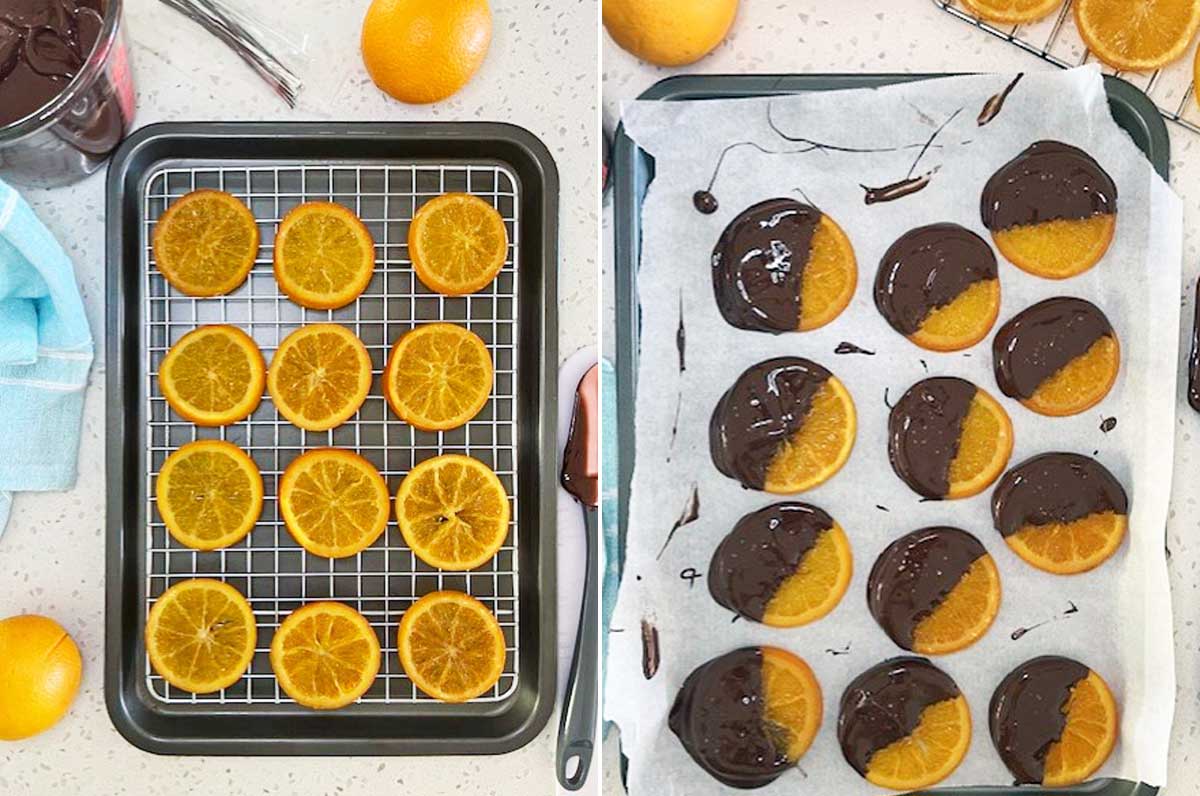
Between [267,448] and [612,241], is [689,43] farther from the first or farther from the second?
[267,448]

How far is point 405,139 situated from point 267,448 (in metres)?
0.28

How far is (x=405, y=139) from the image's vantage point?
91 centimetres

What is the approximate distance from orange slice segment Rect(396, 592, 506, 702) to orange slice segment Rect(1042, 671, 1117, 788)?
49 cm

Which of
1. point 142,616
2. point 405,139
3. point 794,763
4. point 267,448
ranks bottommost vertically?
point 794,763

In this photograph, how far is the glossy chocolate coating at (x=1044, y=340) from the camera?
0.96m

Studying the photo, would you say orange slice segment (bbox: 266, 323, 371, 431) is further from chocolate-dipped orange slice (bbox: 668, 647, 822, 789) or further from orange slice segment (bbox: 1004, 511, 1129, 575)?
orange slice segment (bbox: 1004, 511, 1129, 575)

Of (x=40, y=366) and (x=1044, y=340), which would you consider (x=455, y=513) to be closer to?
(x=40, y=366)

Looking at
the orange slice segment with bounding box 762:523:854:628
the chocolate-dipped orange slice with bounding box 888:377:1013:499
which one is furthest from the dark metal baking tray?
the chocolate-dipped orange slice with bounding box 888:377:1013:499

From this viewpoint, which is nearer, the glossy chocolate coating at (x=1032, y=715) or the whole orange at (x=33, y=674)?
the whole orange at (x=33, y=674)

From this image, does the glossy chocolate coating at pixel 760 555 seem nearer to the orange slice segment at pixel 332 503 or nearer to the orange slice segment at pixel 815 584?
the orange slice segment at pixel 815 584

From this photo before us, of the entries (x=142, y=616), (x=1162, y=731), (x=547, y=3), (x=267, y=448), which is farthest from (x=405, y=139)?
(x=1162, y=731)

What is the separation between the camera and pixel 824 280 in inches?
37.5

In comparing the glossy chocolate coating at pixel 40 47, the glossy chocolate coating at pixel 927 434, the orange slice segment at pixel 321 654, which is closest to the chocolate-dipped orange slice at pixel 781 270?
the glossy chocolate coating at pixel 927 434

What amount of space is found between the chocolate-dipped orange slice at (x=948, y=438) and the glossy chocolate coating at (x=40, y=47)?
0.71m
